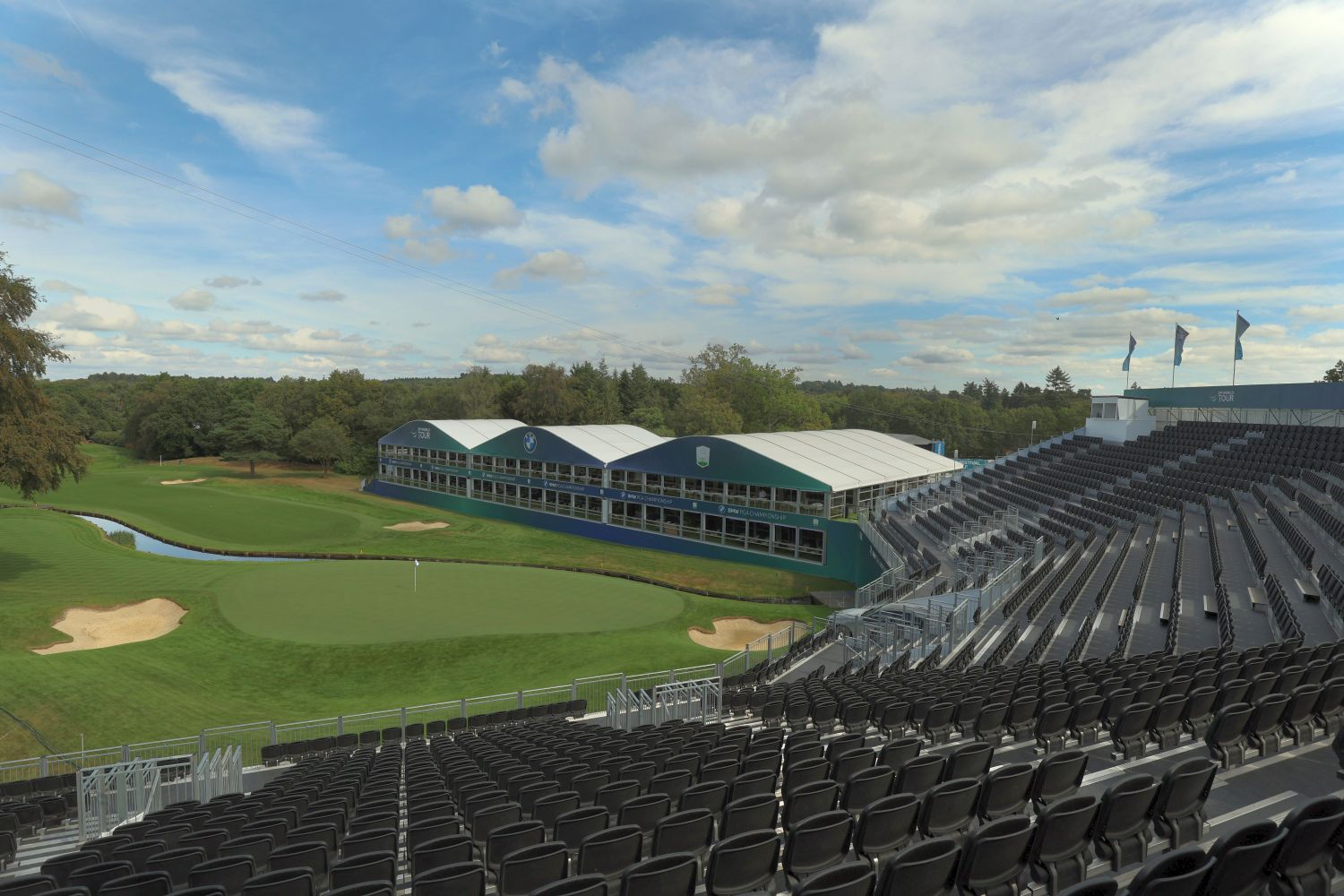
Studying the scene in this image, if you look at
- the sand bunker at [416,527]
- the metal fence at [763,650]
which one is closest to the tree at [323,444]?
the sand bunker at [416,527]

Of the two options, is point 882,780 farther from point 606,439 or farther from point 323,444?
point 323,444

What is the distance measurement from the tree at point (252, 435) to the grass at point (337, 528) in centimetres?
849

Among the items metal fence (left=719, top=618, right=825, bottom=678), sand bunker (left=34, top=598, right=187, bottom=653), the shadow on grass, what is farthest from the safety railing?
the shadow on grass

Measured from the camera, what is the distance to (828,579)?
41969 millimetres

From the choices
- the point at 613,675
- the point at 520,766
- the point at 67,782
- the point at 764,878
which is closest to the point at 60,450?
the point at 67,782

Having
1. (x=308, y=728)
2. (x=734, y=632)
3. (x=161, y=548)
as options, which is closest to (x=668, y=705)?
(x=308, y=728)

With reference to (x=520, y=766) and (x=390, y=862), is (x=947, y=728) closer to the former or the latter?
(x=520, y=766)

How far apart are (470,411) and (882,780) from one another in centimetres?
9719

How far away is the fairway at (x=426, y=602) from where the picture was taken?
28594 millimetres

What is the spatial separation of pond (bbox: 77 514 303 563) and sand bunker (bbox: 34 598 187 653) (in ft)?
41.6

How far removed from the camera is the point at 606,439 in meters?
59.8

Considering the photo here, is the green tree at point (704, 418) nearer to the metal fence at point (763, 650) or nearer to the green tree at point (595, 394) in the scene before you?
the green tree at point (595, 394)

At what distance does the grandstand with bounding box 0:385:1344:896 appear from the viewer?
4.95 meters

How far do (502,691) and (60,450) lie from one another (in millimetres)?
25593
